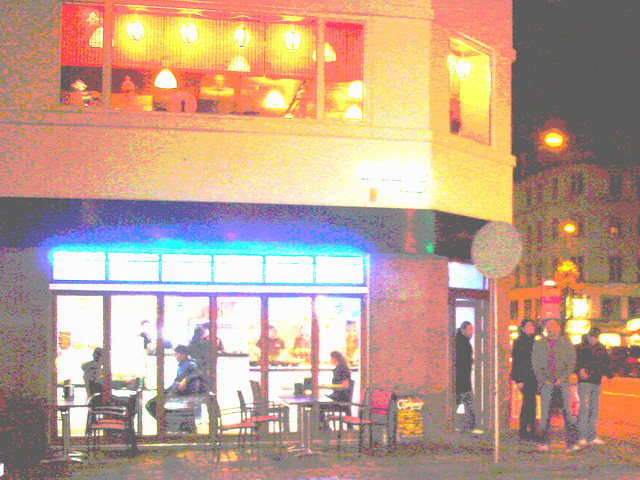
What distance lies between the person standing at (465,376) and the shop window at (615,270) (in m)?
46.5

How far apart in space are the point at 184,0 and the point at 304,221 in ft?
11.3

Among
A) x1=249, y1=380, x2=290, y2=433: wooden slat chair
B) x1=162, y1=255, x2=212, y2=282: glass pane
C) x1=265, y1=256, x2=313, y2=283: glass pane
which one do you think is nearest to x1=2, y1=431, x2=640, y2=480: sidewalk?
x1=249, y1=380, x2=290, y2=433: wooden slat chair

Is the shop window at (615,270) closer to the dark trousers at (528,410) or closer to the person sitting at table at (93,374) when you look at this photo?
the dark trousers at (528,410)

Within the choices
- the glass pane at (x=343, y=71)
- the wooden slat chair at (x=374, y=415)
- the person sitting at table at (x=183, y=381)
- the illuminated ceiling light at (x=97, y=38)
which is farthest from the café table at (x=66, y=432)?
the glass pane at (x=343, y=71)

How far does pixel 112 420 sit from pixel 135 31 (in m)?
5.36

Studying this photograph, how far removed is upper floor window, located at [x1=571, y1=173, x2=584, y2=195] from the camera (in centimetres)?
5738

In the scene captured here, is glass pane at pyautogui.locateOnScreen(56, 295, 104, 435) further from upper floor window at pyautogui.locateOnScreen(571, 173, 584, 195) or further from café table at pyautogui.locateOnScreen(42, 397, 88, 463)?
upper floor window at pyautogui.locateOnScreen(571, 173, 584, 195)

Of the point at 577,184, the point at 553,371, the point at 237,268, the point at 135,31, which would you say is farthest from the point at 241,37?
the point at 577,184

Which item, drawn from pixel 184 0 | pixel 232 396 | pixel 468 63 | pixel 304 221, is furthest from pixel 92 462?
pixel 468 63

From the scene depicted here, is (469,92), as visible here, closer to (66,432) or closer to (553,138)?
(553,138)

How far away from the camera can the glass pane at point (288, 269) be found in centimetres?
1228

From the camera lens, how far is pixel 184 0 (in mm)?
10758

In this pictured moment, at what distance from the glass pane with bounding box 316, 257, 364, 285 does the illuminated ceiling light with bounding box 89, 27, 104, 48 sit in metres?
4.53

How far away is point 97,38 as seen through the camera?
10750mm
